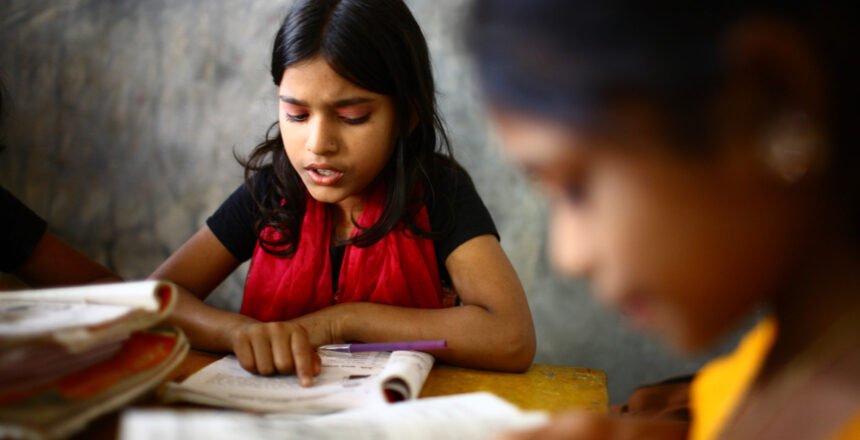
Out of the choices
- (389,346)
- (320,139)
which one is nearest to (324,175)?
(320,139)

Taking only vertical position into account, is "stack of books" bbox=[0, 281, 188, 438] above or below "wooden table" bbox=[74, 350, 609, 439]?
above

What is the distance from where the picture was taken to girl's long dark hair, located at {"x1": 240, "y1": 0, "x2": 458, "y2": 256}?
108 centimetres

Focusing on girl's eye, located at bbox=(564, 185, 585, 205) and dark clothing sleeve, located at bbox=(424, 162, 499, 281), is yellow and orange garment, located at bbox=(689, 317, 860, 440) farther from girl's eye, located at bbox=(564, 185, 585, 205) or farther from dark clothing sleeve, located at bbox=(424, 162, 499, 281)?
dark clothing sleeve, located at bbox=(424, 162, 499, 281)

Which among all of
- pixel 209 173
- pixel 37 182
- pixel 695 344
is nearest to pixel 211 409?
pixel 695 344

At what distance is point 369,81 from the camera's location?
1.08 m

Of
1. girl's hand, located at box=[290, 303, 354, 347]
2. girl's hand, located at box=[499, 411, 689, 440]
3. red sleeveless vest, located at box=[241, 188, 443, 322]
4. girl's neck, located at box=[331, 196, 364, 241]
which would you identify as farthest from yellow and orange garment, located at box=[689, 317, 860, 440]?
girl's neck, located at box=[331, 196, 364, 241]

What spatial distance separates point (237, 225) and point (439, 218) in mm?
343

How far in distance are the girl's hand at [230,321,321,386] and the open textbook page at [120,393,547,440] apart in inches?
5.8

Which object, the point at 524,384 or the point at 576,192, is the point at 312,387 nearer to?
the point at 524,384

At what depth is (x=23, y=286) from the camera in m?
1.43

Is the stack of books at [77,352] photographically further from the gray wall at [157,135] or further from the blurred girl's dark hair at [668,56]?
the gray wall at [157,135]

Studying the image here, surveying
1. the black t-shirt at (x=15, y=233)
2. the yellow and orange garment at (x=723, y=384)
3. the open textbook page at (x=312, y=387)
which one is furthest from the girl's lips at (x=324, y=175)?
the yellow and orange garment at (x=723, y=384)

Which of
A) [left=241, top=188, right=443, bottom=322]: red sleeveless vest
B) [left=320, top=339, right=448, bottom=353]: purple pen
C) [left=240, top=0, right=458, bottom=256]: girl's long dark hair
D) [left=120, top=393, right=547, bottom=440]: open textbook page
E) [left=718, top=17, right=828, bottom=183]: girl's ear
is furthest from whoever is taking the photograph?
[left=241, top=188, right=443, bottom=322]: red sleeveless vest

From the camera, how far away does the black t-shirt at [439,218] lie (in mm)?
1161
